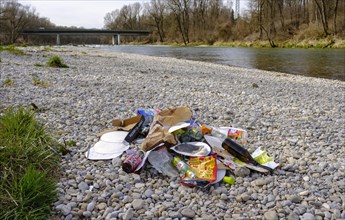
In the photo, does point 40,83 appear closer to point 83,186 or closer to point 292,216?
point 83,186

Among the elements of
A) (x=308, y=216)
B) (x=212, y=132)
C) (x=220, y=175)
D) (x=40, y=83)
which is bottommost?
(x=308, y=216)

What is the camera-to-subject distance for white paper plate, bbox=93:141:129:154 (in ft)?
12.6

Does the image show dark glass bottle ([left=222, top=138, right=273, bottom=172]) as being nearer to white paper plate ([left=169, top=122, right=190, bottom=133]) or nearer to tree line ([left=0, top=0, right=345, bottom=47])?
white paper plate ([left=169, top=122, right=190, bottom=133])

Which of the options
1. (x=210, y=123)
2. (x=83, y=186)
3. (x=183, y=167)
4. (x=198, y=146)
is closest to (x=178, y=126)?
(x=198, y=146)

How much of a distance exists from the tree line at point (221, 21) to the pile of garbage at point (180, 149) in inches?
1339

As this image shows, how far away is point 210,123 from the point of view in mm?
5312

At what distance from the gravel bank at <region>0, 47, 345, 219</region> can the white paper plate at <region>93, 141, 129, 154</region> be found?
0.60ft

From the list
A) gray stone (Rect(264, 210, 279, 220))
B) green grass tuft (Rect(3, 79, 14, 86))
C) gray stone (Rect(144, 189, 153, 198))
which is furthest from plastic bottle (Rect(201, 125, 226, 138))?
green grass tuft (Rect(3, 79, 14, 86))

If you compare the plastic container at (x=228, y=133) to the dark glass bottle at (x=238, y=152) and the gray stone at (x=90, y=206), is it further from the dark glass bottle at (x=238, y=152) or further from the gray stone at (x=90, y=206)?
the gray stone at (x=90, y=206)

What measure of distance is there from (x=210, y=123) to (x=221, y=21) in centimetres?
5857

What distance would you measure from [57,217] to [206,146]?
188 centimetres

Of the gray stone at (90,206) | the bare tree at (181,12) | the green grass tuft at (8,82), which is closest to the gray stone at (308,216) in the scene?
the gray stone at (90,206)

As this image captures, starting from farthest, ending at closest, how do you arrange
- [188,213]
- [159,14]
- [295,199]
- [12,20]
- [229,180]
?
[159,14], [12,20], [229,180], [295,199], [188,213]

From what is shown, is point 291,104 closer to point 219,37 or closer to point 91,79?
point 91,79
